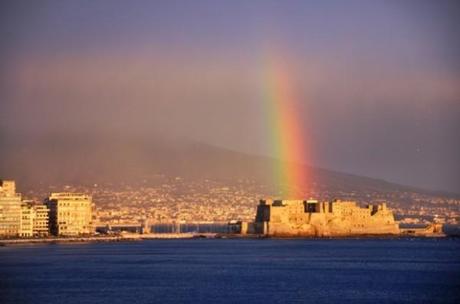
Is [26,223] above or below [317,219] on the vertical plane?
below

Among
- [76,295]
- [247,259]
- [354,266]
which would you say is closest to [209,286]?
[76,295]

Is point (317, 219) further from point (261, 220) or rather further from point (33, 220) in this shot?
point (33, 220)

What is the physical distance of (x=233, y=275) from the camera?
65938mm

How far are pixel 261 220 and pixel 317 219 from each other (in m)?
5.18

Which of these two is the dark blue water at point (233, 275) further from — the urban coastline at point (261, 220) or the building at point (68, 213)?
the building at point (68, 213)

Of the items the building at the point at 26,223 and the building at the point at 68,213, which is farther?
the building at the point at 68,213

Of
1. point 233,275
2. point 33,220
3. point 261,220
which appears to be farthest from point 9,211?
point 233,275

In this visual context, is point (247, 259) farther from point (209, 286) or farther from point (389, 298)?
point (389, 298)

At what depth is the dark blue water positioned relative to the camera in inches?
2096

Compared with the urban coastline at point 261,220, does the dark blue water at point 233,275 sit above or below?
below

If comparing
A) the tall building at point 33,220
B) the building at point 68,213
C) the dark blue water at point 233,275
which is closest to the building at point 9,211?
the tall building at point 33,220

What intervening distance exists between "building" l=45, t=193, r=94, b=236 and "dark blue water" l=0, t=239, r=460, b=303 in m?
22.5

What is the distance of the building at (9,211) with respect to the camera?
11627 centimetres

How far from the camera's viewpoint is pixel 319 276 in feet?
215
